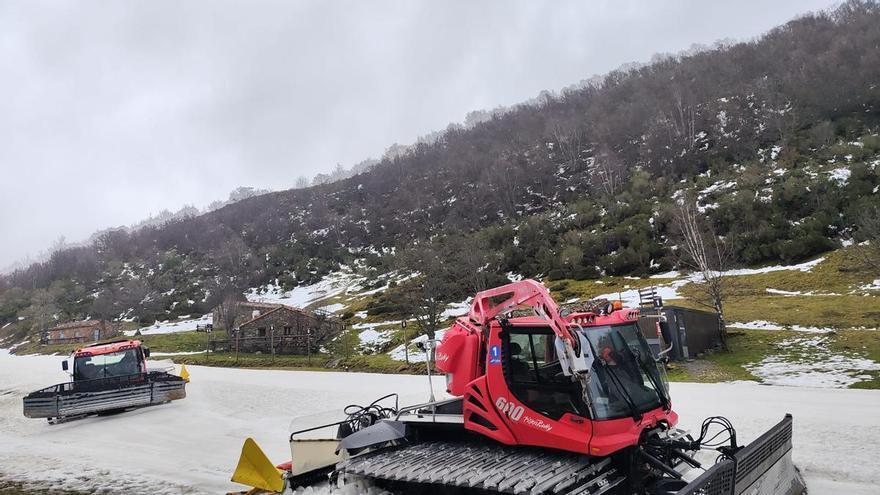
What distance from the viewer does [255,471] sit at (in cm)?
698

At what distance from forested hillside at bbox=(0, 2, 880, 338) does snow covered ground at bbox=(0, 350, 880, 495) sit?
15.6m

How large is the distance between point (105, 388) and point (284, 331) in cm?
2296

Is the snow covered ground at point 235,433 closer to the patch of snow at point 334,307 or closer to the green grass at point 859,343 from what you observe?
the green grass at point 859,343

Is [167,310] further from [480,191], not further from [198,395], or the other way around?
[198,395]

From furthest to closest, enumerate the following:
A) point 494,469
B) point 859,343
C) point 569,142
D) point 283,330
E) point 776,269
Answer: point 569,142
point 283,330
point 776,269
point 859,343
point 494,469

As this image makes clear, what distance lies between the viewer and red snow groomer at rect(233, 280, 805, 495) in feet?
17.3

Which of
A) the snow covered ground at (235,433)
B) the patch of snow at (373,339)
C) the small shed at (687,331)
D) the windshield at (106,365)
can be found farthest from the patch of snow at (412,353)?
the windshield at (106,365)

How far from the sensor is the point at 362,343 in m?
36.9

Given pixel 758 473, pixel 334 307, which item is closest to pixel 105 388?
pixel 758 473

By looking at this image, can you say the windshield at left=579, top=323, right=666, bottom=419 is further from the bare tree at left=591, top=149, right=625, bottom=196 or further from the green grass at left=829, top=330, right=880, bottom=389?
the bare tree at left=591, top=149, right=625, bottom=196

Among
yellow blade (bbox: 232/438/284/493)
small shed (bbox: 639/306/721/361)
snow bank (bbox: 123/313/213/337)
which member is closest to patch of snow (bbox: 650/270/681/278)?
small shed (bbox: 639/306/721/361)

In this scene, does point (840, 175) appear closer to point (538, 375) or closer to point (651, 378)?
point (651, 378)

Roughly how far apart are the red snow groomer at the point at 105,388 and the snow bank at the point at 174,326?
1679 inches

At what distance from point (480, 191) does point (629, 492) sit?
77.8 meters
